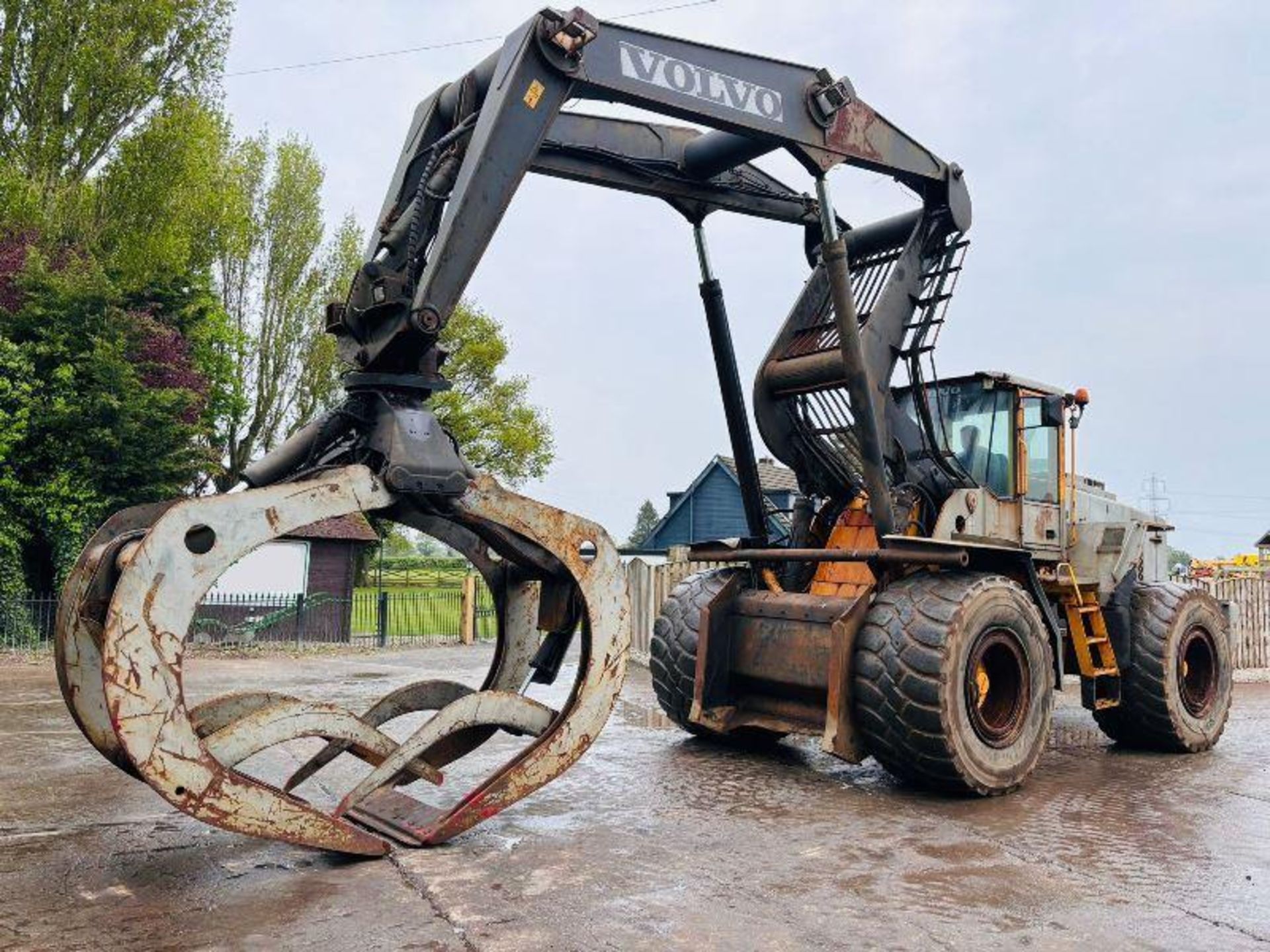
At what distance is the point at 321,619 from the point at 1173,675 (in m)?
16.6

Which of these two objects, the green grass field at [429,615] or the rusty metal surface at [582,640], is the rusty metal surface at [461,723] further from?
the green grass field at [429,615]

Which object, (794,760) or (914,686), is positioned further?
(794,760)

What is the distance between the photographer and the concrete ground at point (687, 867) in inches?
150

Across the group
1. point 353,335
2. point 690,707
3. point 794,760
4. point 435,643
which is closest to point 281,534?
point 353,335

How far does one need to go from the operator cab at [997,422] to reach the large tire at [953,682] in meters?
1.35

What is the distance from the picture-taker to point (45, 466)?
Result: 55.7ft

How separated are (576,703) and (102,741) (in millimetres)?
2000

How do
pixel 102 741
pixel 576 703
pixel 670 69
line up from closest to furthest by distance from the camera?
1. pixel 102 741
2. pixel 576 703
3. pixel 670 69

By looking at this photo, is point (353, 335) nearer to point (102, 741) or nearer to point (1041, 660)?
point (102, 741)

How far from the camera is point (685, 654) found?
7.36 meters

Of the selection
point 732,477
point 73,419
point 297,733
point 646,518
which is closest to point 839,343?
point 297,733

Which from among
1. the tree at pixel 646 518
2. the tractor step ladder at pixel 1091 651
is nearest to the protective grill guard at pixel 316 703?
the tractor step ladder at pixel 1091 651

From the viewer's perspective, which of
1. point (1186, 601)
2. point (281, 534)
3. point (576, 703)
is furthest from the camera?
point (1186, 601)

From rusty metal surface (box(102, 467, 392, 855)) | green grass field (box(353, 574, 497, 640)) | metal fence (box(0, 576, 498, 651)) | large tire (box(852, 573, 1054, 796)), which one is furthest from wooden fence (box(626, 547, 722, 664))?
rusty metal surface (box(102, 467, 392, 855))
